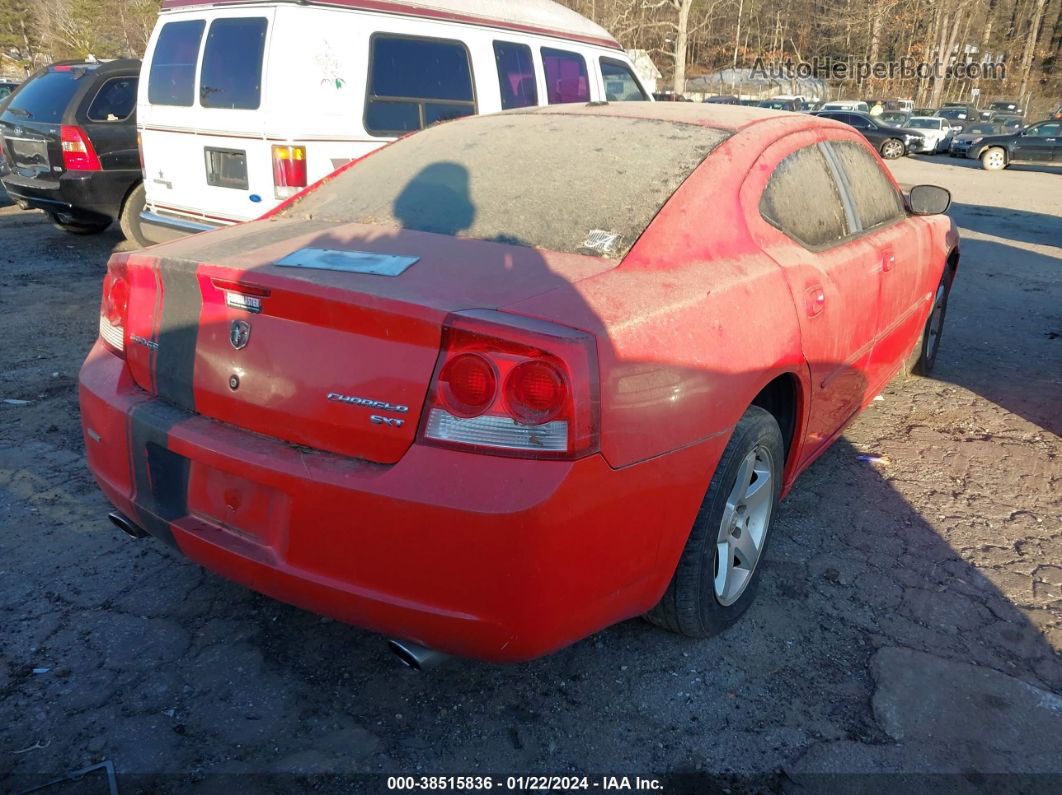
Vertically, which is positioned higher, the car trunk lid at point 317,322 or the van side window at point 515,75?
the van side window at point 515,75

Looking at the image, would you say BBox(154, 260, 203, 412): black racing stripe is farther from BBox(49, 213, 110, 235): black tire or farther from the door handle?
BBox(49, 213, 110, 235): black tire

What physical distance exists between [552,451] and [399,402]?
0.39 m

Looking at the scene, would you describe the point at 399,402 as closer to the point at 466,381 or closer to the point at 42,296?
the point at 466,381

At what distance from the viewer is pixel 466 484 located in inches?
74.2

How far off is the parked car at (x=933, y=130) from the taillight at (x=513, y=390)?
29.4 m

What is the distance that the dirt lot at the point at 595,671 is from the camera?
2229 millimetres

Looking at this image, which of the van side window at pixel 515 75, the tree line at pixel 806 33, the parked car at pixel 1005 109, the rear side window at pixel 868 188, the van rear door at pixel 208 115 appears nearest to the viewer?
the rear side window at pixel 868 188

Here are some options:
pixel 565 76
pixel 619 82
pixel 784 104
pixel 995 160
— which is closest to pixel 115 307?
pixel 565 76

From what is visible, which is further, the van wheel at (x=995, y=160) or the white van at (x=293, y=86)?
the van wheel at (x=995, y=160)

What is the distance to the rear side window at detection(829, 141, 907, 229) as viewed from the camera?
3639 millimetres

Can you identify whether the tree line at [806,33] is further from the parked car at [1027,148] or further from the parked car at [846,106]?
the parked car at [1027,148]

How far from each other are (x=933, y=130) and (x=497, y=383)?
3072 cm

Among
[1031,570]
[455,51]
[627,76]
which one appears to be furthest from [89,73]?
[1031,570]

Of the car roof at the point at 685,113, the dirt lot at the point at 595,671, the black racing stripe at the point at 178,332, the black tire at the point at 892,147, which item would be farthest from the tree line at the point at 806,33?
the black racing stripe at the point at 178,332
